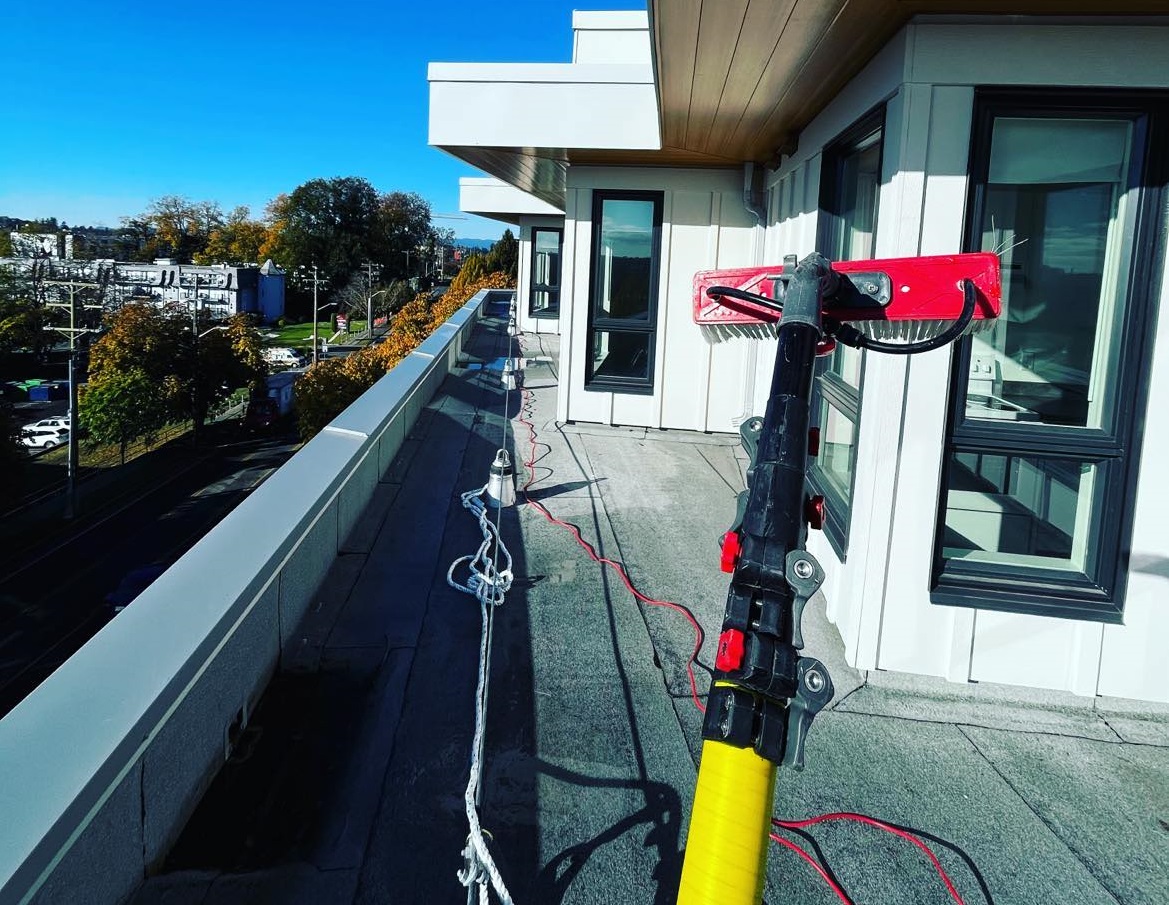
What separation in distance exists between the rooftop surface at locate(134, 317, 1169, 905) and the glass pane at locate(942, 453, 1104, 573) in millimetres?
597

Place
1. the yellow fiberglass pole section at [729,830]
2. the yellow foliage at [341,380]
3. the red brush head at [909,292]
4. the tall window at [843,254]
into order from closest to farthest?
the yellow fiberglass pole section at [729,830] → the red brush head at [909,292] → the tall window at [843,254] → the yellow foliage at [341,380]

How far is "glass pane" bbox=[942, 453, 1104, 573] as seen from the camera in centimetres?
382

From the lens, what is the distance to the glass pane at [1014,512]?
382cm

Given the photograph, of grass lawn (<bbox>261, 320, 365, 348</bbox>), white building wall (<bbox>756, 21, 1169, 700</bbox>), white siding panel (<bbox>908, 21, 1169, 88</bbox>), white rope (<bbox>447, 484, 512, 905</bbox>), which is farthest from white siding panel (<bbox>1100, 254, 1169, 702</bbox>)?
grass lawn (<bbox>261, 320, 365, 348</bbox>)

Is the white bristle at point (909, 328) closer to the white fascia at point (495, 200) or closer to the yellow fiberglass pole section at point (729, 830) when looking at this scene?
the yellow fiberglass pole section at point (729, 830)

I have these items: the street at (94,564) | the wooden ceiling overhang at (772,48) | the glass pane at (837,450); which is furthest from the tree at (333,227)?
the glass pane at (837,450)

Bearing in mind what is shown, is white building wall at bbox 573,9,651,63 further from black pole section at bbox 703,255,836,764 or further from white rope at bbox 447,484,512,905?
black pole section at bbox 703,255,836,764

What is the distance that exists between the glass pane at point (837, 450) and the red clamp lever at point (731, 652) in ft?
10.1

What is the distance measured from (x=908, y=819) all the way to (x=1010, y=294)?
2244 mm

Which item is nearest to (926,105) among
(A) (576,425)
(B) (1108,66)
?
(B) (1108,66)

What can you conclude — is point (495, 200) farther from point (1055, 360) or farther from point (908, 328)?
point (908, 328)

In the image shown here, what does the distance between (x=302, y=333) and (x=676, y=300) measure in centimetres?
7536

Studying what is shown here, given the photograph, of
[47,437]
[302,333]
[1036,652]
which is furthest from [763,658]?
[302,333]

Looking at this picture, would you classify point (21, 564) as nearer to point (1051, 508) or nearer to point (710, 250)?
point (710, 250)
